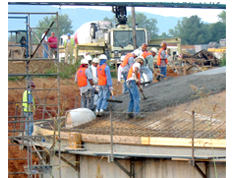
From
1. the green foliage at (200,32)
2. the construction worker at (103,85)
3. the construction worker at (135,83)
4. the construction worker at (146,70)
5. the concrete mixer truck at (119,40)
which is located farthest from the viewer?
the green foliage at (200,32)

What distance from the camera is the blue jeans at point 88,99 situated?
1428 cm

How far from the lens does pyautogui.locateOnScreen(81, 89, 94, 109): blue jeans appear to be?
14.3 m

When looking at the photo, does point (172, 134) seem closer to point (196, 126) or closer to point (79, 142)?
point (196, 126)

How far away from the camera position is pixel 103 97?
13742mm

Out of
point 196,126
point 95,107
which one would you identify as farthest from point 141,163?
point 95,107

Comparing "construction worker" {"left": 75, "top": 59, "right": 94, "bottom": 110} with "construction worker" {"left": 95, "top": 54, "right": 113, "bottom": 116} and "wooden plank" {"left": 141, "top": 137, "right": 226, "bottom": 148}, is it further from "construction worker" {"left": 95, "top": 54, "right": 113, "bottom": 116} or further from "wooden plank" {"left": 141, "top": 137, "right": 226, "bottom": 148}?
"wooden plank" {"left": 141, "top": 137, "right": 226, "bottom": 148}

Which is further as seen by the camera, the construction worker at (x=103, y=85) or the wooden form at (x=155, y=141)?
the construction worker at (x=103, y=85)

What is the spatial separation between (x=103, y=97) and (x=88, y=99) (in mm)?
781

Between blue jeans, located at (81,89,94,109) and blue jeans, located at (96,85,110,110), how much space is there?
0.56 m

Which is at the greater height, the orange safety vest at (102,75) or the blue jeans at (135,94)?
the orange safety vest at (102,75)

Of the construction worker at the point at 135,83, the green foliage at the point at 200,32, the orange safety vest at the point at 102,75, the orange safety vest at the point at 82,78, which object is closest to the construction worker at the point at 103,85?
the orange safety vest at the point at 102,75

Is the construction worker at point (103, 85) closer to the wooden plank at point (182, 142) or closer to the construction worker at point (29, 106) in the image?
the construction worker at point (29, 106)

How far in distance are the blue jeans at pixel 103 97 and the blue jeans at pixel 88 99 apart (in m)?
0.56

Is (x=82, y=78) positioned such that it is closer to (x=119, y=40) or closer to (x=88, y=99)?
(x=88, y=99)
